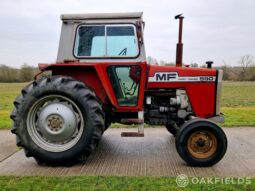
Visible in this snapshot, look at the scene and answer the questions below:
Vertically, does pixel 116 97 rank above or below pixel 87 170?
above

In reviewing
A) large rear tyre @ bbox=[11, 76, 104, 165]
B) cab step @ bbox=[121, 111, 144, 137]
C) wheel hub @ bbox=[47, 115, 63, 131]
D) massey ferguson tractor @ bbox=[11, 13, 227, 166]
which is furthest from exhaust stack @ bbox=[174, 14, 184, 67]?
wheel hub @ bbox=[47, 115, 63, 131]

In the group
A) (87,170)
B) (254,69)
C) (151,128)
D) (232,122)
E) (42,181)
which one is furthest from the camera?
(254,69)

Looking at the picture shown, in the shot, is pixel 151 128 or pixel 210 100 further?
pixel 151 128

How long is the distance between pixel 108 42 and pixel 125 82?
2.34 feet

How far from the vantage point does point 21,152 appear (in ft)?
20.9

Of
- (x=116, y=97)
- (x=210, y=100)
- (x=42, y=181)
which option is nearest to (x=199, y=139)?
(x=210, y=100)

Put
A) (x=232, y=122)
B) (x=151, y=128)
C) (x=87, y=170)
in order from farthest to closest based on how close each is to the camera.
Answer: (x=232, y=122), (x=151, y=128), (x=87, y=170)

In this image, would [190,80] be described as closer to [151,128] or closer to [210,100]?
[210,100]

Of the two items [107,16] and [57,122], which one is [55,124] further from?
[107,16]

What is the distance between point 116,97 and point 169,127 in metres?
2.12

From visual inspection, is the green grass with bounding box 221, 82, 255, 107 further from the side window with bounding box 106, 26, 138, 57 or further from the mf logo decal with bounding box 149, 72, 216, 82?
the side window with bounding box 106, 26, 138, 57

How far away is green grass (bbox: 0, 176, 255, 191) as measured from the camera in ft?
14.5

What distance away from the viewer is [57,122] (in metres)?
5.52

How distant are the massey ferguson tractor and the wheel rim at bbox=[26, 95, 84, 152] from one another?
0.02m
